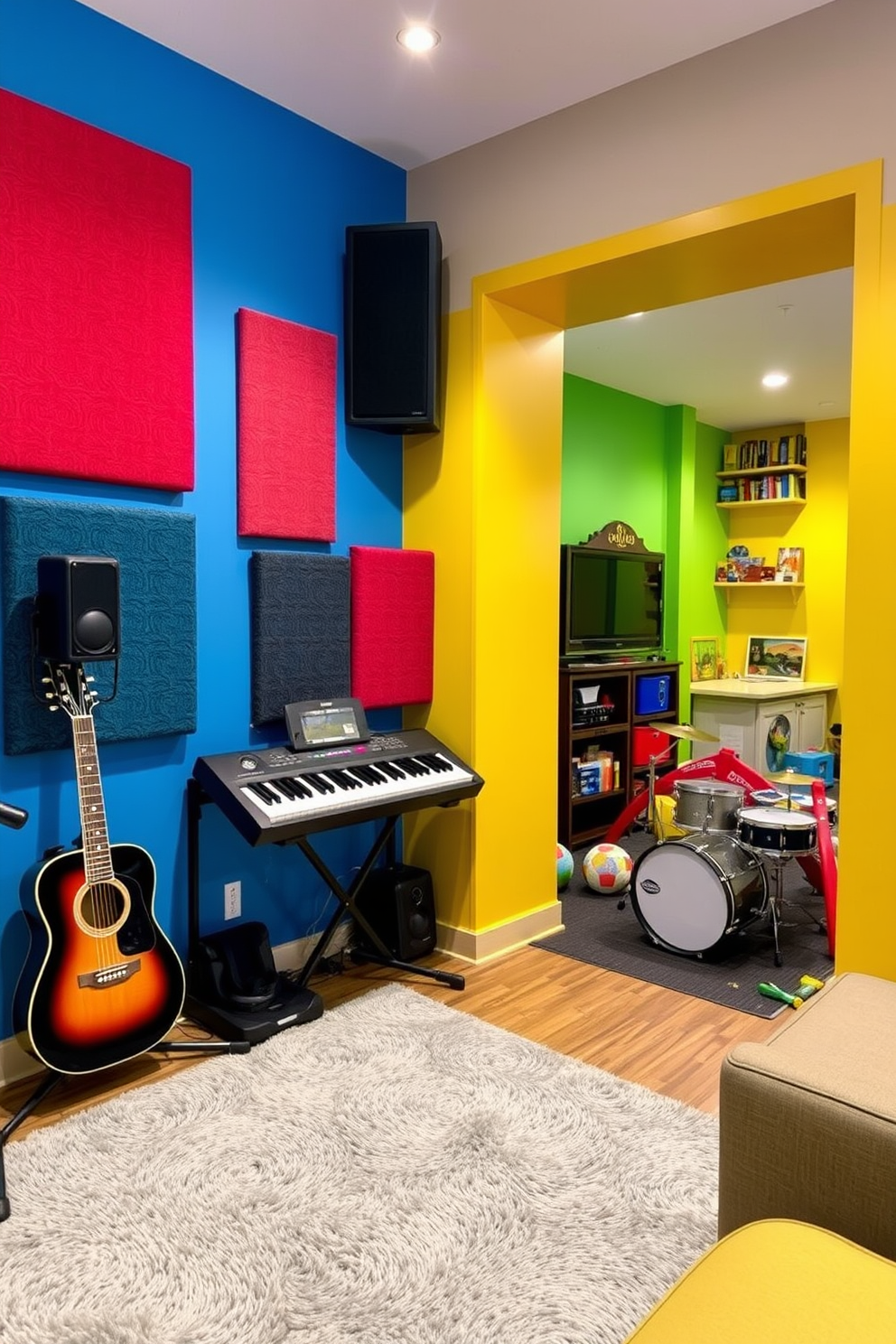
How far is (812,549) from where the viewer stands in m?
7.09

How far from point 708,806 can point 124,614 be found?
7.73 feet

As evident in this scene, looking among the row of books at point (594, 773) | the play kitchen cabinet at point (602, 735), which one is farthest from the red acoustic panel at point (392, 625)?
the row of books at point (594, 773)

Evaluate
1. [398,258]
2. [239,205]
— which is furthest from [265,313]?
[398,258]

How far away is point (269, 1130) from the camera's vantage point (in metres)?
2.22

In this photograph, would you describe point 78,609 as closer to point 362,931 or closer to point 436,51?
point 362,931

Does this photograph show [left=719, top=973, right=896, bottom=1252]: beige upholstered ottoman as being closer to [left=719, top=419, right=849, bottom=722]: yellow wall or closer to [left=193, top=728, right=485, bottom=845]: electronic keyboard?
[left=193, top=728, right=485, bottom=845]: electronic keyboard

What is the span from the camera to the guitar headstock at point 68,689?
2363 millimetres

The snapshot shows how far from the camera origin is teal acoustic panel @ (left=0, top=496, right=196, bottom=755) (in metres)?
2.36

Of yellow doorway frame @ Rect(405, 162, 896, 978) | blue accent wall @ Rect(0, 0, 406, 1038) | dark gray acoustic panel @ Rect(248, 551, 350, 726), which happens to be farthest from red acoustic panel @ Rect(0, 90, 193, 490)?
yellow doorway frame @ Rect(405, 162, 896, 978)

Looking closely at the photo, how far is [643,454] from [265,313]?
4.09 m

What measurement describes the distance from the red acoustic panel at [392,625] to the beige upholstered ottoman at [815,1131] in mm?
1988

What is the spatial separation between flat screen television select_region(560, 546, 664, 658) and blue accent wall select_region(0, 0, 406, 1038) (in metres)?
2.14

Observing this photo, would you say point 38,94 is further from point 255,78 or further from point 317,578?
point 317,578

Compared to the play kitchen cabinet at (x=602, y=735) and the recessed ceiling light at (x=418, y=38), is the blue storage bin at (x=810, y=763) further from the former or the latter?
the recessed ceiling light at (x=418, y=38)
